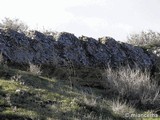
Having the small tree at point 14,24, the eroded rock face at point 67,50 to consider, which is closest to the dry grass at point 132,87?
the eroded rock face at point 67,50

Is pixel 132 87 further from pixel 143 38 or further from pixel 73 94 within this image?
pixel 143 38

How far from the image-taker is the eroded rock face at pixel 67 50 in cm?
1689

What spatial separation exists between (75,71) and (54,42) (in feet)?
5.33

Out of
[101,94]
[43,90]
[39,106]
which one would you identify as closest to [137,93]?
[101,94]

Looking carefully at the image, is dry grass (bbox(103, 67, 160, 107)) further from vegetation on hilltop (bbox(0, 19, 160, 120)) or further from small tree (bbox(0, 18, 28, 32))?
small tree (bbox(0, 18, 28, 32))

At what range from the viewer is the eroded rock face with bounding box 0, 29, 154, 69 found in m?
16.9

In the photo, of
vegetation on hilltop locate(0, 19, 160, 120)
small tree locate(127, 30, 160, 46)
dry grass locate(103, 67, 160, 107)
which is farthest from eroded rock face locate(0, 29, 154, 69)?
small tree locate(127, 30, 160, 46)

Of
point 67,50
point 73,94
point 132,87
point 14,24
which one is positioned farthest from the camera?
point 14,24

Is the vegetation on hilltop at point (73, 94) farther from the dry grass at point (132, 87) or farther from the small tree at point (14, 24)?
the small tree at point (14, 24)

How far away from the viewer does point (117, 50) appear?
1923cm

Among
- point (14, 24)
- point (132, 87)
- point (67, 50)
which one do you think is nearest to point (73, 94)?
point (132, 87)

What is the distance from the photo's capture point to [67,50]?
1802 centimetres

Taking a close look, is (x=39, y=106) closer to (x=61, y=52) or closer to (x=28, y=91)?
(x=28, y=91)

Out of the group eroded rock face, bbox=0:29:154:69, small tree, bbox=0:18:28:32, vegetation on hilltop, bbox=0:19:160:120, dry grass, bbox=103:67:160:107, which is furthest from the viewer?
small tree, bbox=0:18:28:32
